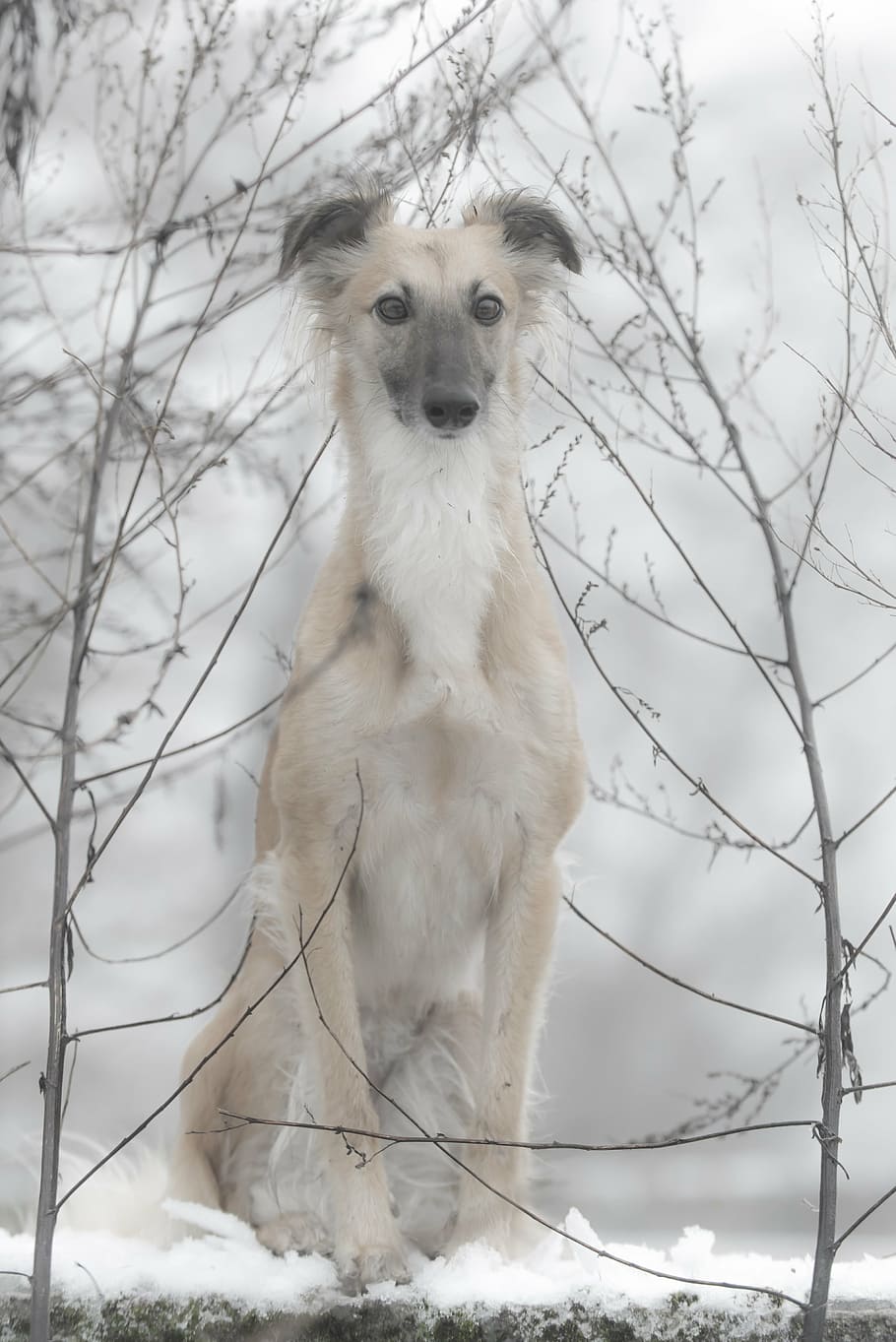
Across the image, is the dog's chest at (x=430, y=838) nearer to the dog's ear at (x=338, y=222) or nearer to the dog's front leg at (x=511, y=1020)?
the dog's front leg at (x=511, y=1020)

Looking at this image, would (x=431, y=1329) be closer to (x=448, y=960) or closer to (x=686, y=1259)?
(x=686, y=1259)

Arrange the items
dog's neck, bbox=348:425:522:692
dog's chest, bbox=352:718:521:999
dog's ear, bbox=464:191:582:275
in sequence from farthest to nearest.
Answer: dog's ear, bbox=464:191:582:275, dog's neck, bbox=348:425:522:692, dog's chest, bbox=352:718:521:999

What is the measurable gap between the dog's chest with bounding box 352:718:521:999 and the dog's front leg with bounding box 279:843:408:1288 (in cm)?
13

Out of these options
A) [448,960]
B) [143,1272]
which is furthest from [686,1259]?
[143,1272]

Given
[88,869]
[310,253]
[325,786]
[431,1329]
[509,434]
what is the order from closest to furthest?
[88,869]
[431,1329]
[325,786]
[509,434]
[310,253]

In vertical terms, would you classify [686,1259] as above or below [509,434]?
below

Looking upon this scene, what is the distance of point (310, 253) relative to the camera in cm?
403

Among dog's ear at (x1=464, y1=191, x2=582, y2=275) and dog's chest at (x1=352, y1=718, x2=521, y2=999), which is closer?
dog's chest at (x1=352, y1=718, x2=521, y2=999)

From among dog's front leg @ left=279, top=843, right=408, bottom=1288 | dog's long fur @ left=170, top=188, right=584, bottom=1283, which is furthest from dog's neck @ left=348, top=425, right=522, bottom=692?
dog's front leg @ left=279, top=843, right=408, bottom=1288

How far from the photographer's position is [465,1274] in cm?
323

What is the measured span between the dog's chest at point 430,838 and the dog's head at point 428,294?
2.71 feet

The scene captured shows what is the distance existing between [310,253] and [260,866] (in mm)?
1817

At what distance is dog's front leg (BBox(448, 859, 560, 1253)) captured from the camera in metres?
3.54

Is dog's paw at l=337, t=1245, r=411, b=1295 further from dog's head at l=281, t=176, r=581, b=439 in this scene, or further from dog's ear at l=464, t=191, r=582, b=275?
dog's ear at l=464, t=191, r=582, b=275
